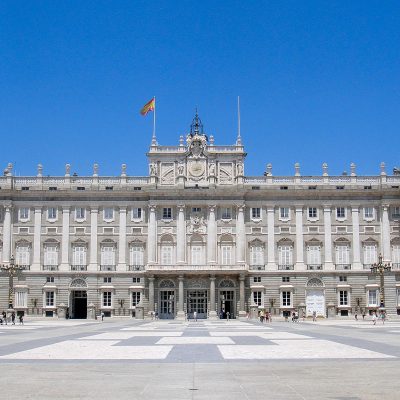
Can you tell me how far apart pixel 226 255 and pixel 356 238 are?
15.1 meters

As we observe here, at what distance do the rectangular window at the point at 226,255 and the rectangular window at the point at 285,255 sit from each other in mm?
5790

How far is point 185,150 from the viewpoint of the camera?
265 ft

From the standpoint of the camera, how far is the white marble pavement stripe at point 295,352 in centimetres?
2228

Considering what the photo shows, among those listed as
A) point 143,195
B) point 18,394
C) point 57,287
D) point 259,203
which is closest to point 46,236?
point 57,287

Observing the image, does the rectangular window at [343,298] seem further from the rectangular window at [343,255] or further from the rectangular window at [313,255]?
the rectangular window at [313,255]

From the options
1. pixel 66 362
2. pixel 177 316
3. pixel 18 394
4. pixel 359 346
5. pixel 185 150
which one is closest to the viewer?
pixel 18 394

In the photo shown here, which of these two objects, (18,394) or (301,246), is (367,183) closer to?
(301,246)

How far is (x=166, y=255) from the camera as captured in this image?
7969 cm

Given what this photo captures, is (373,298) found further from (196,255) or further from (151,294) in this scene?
(151,294)

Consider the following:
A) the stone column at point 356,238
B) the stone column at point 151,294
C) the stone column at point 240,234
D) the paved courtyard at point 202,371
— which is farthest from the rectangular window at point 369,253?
the paved courtyard at point 202,371

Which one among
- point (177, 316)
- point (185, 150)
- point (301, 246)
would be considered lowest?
point (177, 316)

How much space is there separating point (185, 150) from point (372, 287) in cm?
2653

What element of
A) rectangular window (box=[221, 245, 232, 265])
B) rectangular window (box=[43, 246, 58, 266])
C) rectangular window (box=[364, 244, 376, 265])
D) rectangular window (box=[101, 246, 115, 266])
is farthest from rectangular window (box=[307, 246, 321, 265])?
rectangular window (box=[43, 246, 58, 266])

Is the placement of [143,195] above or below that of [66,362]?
above
